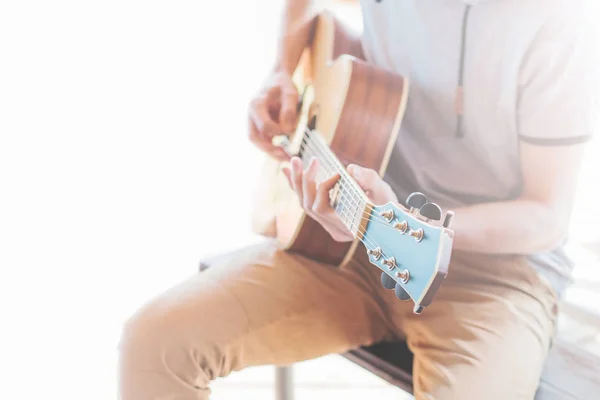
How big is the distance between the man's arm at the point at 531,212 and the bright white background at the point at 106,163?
23.2 inches

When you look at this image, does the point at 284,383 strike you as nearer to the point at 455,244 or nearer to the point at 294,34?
the point at 455,244

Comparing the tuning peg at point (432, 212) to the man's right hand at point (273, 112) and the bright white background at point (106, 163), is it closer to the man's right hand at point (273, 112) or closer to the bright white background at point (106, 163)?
the man's right hand at point (273, 112)

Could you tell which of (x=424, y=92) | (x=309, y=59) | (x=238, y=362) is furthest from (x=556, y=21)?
(x=238, y=362)

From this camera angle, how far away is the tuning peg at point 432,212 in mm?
574

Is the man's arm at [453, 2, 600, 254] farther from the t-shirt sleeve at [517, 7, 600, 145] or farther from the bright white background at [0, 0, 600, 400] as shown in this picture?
the bright white background at [0, 0, 600, 400]

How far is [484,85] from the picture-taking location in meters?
0.74

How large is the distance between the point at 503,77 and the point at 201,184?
78cm

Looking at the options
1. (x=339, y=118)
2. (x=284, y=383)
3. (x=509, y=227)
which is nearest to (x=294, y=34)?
(x=339, y=118)

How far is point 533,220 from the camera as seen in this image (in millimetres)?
727

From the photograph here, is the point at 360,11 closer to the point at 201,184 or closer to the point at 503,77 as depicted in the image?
the point at 503,77

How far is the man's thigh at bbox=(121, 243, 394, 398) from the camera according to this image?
0.78 m

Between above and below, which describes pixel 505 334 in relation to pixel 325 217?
below

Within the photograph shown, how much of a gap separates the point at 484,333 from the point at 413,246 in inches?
9.1

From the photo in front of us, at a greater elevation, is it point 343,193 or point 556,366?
point 343,193
